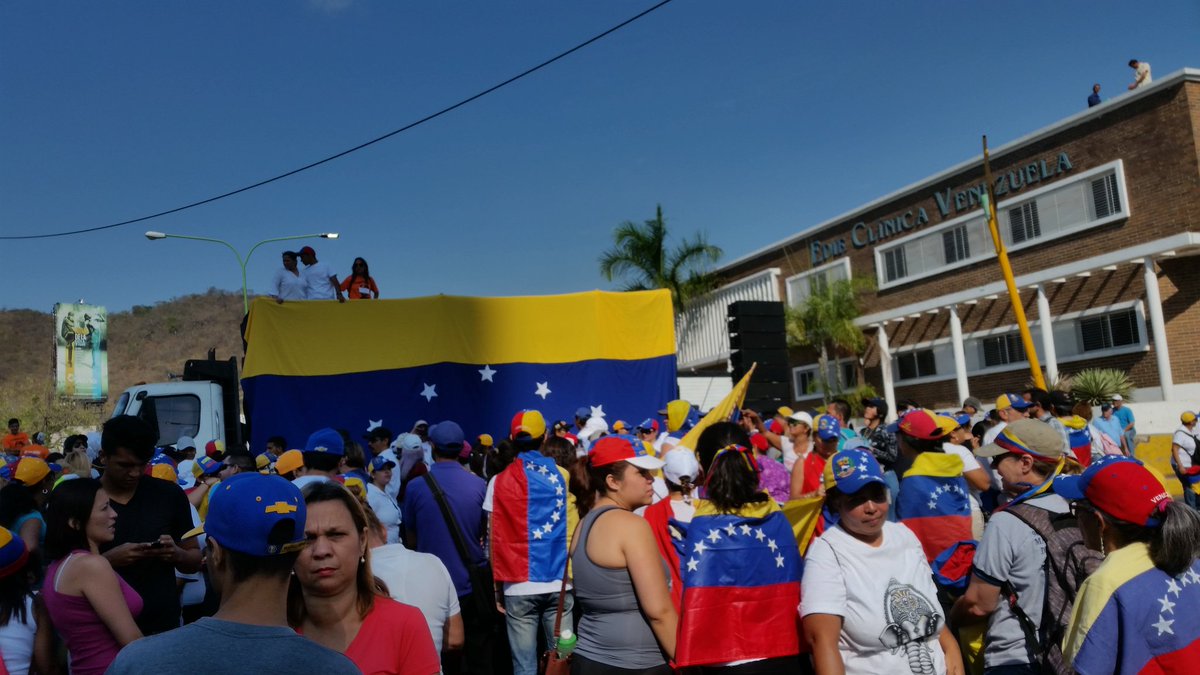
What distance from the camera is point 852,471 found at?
3480 mm

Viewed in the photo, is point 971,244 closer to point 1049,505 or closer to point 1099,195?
point 1099,195

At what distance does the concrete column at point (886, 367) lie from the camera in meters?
32.0

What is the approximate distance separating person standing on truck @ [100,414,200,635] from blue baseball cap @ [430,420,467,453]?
6.34ft

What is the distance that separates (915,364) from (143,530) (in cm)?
3078

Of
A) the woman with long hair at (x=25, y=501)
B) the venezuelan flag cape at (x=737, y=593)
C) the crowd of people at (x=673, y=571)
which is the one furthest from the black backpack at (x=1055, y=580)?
the woman with long hair at (x=25, y=501)

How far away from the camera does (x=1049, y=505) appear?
12.2ft

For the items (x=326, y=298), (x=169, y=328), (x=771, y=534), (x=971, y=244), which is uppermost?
(x=169, y=328)

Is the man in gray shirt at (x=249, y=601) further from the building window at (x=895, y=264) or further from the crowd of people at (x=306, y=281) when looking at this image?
the building window at (x=895, y=264)

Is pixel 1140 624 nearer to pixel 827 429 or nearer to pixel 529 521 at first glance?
pixel 529 521

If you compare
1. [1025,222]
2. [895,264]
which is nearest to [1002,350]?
[1025,222]

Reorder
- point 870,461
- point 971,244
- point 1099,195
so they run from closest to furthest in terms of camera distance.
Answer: point 870,461 → point 1099,195 → point 971,244

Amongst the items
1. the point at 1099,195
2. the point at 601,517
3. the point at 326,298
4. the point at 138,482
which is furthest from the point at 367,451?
the point at 1099,195

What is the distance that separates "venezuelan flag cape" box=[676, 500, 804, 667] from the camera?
3721 millimetres

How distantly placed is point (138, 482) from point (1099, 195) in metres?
26.9
